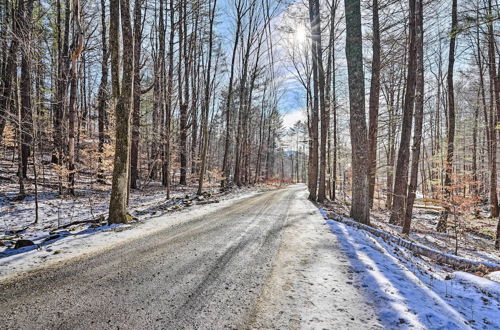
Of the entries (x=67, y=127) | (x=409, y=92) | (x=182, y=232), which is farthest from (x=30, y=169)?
(x=409, y=92)

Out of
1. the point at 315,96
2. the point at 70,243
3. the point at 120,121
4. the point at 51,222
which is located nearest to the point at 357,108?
the point at 120,121

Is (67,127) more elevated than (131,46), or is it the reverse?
(131,46)

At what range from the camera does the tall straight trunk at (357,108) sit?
22.6 ft

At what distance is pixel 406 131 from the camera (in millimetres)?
8844

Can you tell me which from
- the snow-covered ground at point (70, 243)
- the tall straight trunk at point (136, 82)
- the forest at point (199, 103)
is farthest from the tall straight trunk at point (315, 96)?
the snow-covered ground at point (70, 243)

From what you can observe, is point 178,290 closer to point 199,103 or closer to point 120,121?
point 120,121

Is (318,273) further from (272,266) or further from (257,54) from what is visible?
(257,54)

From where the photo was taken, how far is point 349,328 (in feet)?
7.00

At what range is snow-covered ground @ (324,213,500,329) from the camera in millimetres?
2324

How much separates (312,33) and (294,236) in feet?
39.0

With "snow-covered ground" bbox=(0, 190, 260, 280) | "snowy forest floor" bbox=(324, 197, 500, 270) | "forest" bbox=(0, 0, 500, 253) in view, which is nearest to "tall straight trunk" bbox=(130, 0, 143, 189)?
"forest" bbox=(0, 0, 500, 253)

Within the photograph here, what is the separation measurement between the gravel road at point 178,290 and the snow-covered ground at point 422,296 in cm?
27

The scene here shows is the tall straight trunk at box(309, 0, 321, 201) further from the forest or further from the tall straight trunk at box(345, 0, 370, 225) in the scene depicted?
the tall straight trunk at box(345, 0, 370, 225)

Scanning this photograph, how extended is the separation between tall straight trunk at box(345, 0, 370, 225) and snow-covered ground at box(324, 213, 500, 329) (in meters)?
2.91
